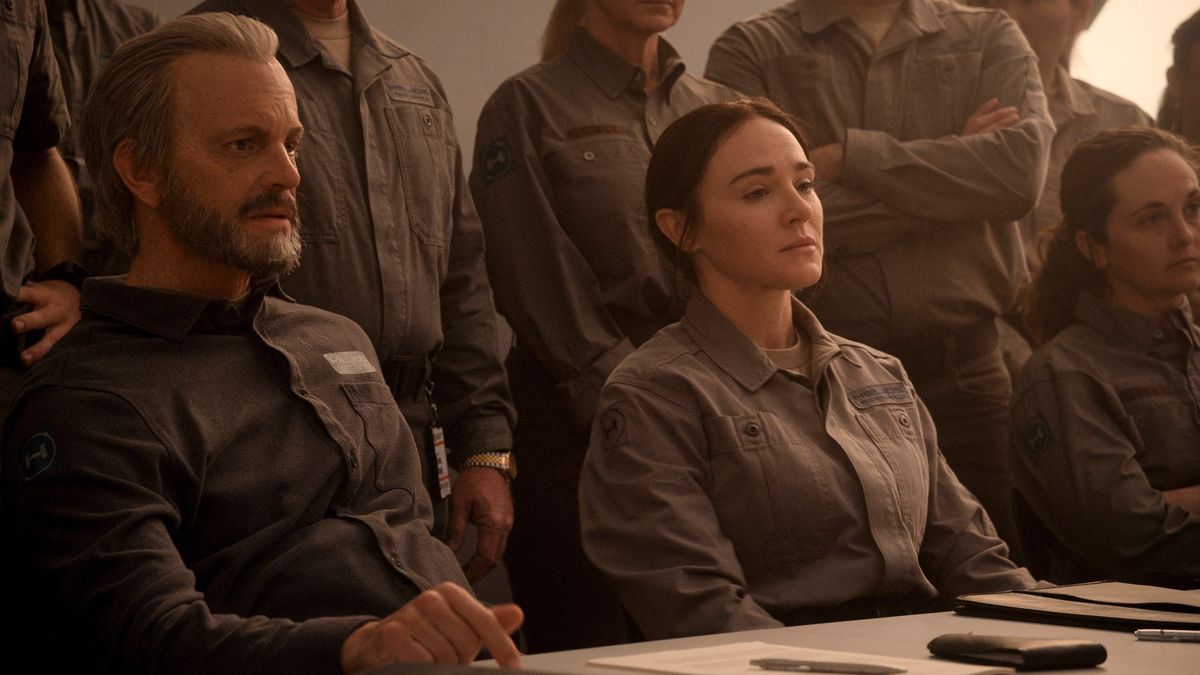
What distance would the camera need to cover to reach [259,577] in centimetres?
168

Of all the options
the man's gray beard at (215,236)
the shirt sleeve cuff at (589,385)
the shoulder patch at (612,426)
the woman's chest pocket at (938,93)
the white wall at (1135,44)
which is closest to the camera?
the man's gray beard at (215,236)

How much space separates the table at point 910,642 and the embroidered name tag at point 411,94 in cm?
135

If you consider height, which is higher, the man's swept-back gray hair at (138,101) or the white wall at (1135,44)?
the man's swept-back gray hair at (138,101)

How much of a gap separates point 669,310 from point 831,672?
1.59 m

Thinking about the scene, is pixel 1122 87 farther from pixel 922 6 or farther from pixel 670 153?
pixel 670 153

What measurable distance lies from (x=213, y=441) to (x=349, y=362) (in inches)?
11.6

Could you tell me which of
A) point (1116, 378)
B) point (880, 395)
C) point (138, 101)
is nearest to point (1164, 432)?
point (1116, 378)

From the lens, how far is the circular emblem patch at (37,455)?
5.34 ft

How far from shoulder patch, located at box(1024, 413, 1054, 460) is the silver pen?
1764 millimetres

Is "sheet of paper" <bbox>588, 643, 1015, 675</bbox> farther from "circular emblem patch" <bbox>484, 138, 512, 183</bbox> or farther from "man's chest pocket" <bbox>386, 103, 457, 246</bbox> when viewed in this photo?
"circular emblem patch" <bbox>484, 138, 512, 183</bbox>

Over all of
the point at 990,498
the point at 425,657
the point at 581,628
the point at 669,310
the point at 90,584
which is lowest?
the point at 581,628

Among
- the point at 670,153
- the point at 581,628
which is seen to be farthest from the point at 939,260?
the point at 581,628

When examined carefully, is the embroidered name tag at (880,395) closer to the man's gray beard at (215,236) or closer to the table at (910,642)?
the table at (910,642)

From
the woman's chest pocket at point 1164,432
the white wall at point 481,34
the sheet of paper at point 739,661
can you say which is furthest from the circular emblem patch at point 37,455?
the woman's chest pocket at point 1164,432
